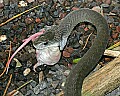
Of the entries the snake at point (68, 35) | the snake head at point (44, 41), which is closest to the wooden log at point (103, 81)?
the snake at point (68, 35)

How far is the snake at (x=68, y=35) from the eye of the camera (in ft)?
9.74

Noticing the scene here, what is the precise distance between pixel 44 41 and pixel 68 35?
0.99ft

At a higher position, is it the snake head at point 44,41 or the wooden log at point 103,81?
the snake head at point 44,41

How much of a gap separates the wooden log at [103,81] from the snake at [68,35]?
63 mm

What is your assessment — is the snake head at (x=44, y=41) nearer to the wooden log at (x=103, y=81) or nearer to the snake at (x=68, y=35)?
the snake at (x=68, y=35)

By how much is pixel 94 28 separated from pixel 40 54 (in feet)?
1.91

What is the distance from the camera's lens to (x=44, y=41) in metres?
3.34

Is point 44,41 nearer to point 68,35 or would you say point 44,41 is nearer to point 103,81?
point 68,35

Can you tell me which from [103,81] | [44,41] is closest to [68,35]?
[44,41]

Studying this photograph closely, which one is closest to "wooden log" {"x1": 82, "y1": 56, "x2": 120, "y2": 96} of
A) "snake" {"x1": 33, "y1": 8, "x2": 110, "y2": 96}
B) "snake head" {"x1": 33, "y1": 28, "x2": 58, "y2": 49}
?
"snake" {"x1": 33, "y1": 8, "x2": 110, "y2": 96}

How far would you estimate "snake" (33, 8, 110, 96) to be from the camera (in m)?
2.97

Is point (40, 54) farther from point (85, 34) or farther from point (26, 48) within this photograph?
point (85, 34)

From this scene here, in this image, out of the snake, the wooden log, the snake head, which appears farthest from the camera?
the snake head

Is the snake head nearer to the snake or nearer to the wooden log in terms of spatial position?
the snake
